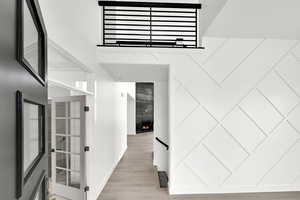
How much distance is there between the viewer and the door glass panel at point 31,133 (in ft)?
2.60

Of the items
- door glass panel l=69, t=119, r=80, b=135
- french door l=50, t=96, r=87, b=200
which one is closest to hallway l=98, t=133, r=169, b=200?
french door l=50, t=96, r=87, b=200

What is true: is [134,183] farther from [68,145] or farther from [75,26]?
[75,26]

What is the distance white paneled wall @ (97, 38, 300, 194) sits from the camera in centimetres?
354

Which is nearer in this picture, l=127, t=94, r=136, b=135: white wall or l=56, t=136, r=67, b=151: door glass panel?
l=56, t=136, r=67, b=151: door glass panel

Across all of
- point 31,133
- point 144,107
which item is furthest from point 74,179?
point 144,107

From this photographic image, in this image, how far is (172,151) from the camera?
3529 millimetres

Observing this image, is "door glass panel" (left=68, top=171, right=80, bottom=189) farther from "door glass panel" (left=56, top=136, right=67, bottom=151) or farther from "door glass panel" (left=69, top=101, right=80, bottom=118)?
"door glass panel" (left=69, top=101, right=80, bottom=118)

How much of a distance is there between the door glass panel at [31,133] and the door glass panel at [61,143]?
8.27 feet

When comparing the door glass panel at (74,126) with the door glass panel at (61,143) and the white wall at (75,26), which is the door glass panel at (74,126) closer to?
the door glass panel at (61,143)

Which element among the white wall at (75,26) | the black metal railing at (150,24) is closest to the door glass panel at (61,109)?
the white wall at (75,26)

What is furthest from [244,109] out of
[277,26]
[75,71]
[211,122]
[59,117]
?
[59,117]

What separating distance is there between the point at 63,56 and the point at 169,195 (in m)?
2.91

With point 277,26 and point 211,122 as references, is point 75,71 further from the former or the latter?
point 277,26

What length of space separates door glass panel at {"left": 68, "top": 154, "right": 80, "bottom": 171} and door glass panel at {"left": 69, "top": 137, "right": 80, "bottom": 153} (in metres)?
0.09
